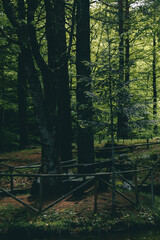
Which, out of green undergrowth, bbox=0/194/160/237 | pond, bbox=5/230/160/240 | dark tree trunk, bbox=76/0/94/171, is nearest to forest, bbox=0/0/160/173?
dark tree trunk, bbox=76/0/94/171

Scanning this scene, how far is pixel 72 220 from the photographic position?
7.26 metres

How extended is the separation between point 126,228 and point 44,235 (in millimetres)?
2267

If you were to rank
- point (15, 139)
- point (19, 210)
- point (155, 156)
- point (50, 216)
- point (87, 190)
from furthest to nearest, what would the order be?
point (15, 139), point (155, 156), point (87, 190), point (19, 210), point (50, 216)

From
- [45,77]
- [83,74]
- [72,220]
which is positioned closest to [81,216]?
[72,220]

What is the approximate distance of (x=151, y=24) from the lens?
14203 mm

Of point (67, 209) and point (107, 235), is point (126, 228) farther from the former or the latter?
point (67, 209)

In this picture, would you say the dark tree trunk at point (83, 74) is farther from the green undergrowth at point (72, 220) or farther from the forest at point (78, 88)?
the green undergrowth at point (72, 220)

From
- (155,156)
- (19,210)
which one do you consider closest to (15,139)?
(155,156)

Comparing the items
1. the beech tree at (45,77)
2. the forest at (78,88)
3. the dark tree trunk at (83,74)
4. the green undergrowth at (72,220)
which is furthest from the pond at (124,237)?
the dark tree trunk at (83,74)

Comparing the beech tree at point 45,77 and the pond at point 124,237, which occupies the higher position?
the beech tree at point 45,77

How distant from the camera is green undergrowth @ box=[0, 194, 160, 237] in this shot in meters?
6.98

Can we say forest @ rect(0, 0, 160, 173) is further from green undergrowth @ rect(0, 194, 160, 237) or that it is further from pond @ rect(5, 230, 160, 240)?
pond @ rect(5, 230, 160, 240)

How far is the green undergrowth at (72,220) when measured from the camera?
698 centimetres

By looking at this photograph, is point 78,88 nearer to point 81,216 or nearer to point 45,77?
point 45,77
